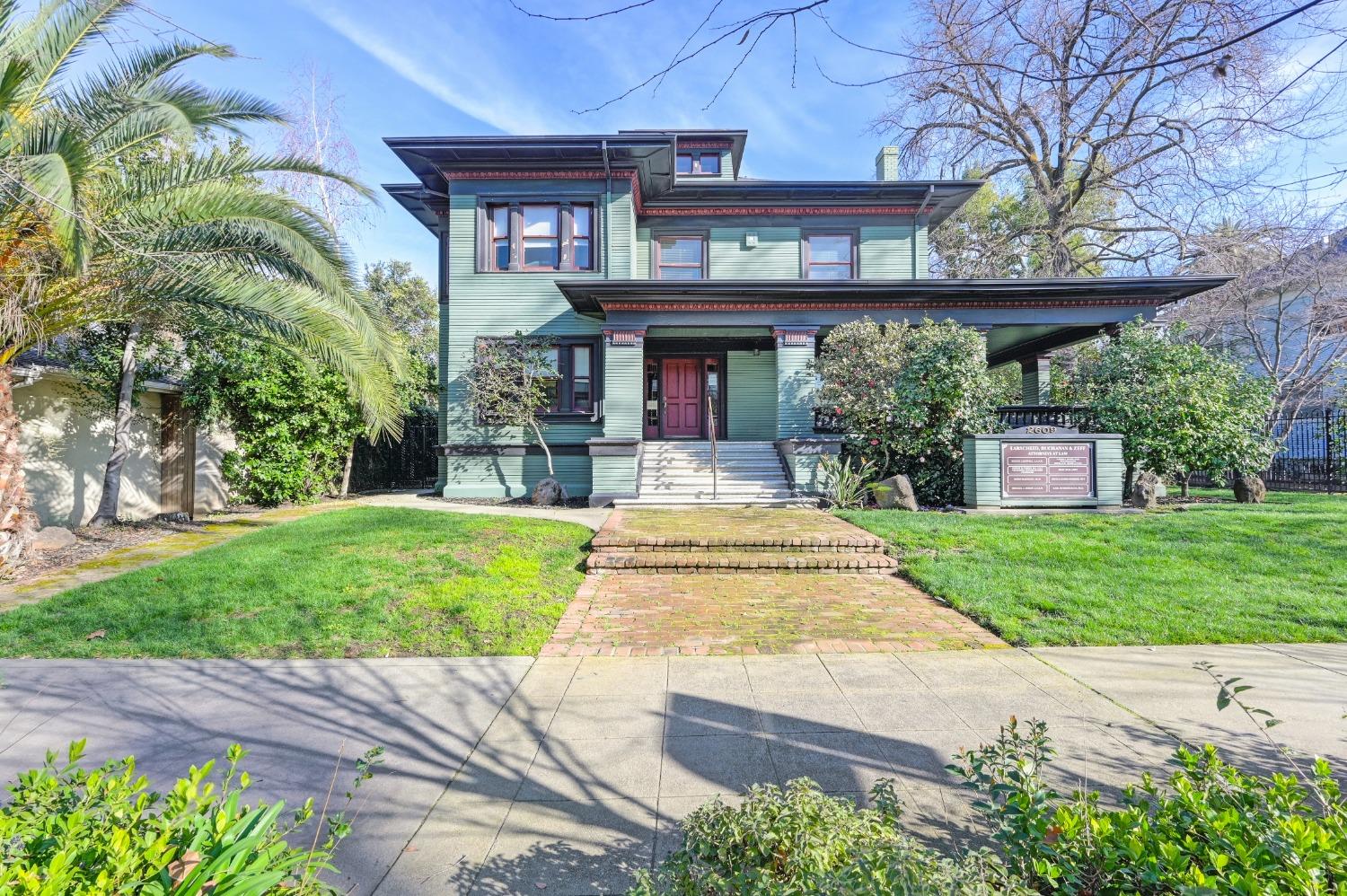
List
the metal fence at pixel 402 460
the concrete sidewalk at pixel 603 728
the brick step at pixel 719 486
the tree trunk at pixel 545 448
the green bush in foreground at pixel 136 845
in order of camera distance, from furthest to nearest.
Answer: the metal fence at pixel 402 460 → the tree trunk at pixel 545 448 → the brick step at pixel 719 486 → the concrete sidewalk at pixel 603 728 → the green bush in foreground at pixel 136 845

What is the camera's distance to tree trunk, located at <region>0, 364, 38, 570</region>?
685cm

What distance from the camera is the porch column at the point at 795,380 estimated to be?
42.4ft

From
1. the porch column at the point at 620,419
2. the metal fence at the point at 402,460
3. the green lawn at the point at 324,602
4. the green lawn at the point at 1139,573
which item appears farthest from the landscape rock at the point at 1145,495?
the metal fence at the point at 402,460

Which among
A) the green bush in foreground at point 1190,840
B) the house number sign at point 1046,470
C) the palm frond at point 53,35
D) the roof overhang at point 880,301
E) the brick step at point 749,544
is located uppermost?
the palm frond at point 53,35

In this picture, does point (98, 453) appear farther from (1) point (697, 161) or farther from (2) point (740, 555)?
(1) point (697, 161)

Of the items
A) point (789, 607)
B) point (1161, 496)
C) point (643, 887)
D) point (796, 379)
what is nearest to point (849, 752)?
point (643, 887)

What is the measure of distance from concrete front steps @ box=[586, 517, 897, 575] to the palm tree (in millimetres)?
4635

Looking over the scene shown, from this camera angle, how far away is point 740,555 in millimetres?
7418

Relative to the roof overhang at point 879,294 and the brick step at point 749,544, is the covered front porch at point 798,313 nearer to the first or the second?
the roof overhang at point 879,294

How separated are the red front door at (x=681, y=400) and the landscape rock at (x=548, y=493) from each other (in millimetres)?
4144

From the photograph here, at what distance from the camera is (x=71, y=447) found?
1029 centimetres

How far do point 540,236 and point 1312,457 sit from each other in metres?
19.2

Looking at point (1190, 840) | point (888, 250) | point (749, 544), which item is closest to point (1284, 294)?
point (888, 250)

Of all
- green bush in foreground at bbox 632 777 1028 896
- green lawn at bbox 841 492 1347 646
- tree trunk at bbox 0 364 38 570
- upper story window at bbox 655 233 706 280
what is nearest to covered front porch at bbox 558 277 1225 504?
upper story window at bbox 655 233 706 280
